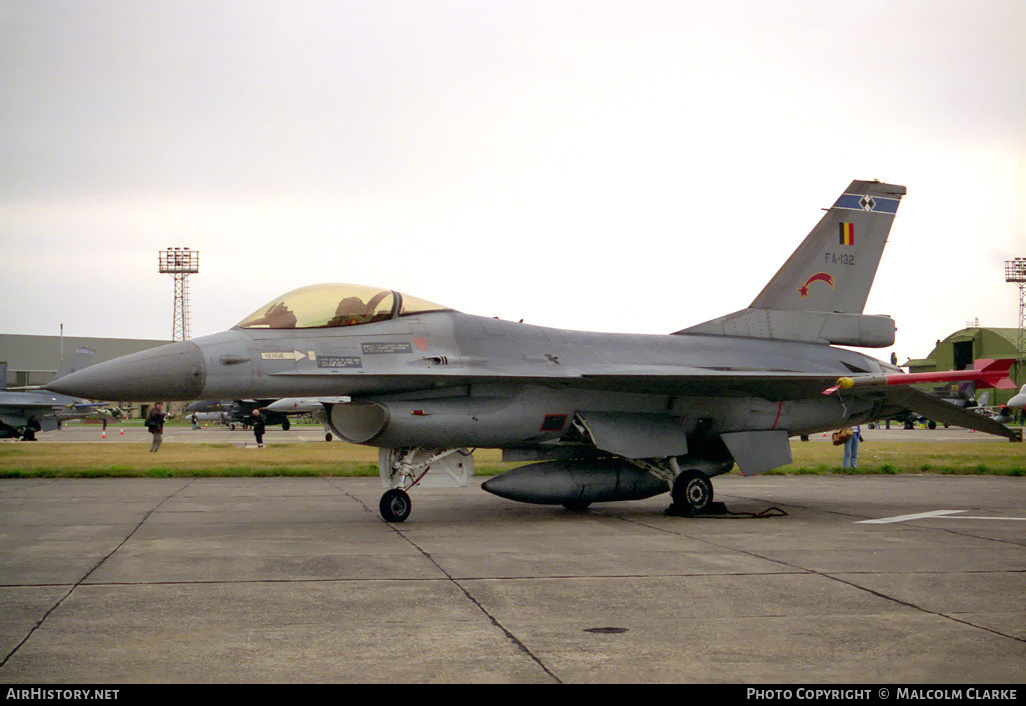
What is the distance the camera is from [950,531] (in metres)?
9.66

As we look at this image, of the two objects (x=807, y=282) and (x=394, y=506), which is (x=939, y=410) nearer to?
(x=807, y=282)

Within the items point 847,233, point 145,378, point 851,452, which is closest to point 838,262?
point 847,233

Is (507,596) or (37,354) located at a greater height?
(37,354)

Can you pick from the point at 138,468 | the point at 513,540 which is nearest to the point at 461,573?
the point at 513,540

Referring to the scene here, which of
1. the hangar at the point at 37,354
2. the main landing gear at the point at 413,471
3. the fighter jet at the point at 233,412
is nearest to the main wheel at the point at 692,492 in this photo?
the main landing gear at the point at 413,471

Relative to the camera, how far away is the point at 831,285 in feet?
44.7

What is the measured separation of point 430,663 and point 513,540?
473cm

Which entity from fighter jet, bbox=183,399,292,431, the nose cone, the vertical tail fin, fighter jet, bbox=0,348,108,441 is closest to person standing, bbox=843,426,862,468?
the vertical tail fin

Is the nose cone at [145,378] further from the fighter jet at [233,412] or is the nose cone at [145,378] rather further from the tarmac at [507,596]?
the fighter jet at [233,412]

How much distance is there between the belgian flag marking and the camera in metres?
13.6

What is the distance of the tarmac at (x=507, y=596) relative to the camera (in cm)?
436

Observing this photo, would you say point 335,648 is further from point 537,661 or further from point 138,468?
point 138,468

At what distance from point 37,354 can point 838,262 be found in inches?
2708

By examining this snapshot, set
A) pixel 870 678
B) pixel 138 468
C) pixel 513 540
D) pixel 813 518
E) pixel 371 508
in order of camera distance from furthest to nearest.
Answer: pixel 138 468, pixel 371 508, pixel 813 518, pixel 513 540, pixel 870 678
